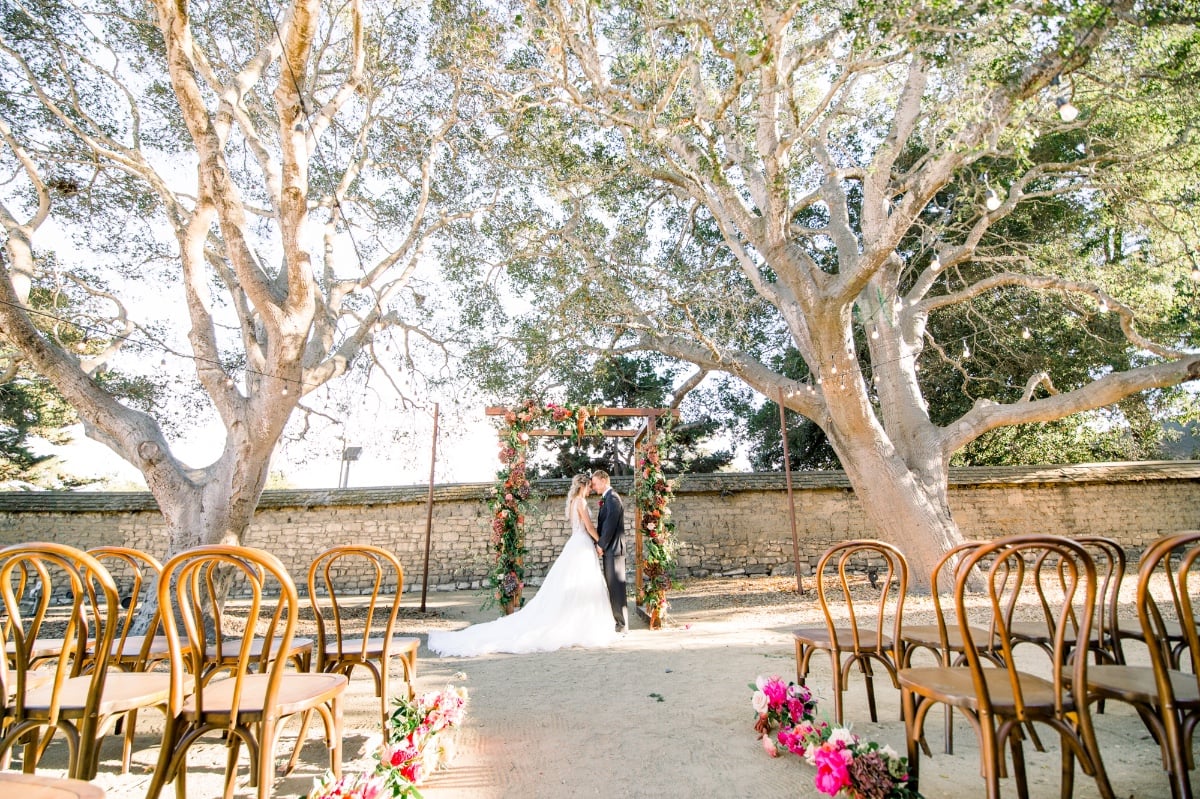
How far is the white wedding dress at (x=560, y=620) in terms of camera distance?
5574mm

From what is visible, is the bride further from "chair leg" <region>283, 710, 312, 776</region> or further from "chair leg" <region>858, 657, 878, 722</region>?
"chair leg" <region>858, 657, 878, 722</region>

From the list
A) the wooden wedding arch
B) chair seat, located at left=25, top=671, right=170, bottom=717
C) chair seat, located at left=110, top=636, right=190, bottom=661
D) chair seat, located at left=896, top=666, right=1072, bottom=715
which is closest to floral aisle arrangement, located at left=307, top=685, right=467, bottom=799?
chair seat, located at left=25, top=671, right=170, bottom=717

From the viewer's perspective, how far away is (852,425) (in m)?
7.50

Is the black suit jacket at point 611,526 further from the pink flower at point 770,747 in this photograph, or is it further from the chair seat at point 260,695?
the chair seat at point 260,695

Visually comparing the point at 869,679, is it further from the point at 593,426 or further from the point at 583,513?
the point at 593,426

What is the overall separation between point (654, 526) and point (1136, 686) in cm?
494

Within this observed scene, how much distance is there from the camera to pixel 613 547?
6.27 meters

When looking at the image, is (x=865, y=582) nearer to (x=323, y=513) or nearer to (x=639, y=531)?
(x=639, y=531)

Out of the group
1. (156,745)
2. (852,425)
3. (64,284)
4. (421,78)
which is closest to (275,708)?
(156,745)

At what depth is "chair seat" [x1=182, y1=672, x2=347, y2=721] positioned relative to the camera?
6.47 ft

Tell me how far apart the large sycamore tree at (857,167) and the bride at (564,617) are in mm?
2870

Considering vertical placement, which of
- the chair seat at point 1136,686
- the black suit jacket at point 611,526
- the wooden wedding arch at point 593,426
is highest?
the wooden wedding arch at point 593,426

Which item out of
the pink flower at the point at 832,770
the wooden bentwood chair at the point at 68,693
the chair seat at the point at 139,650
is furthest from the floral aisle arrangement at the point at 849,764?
the chair seat at the point at 139,650

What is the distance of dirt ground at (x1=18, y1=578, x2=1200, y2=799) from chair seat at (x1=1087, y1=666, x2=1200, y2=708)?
439 millimetres
